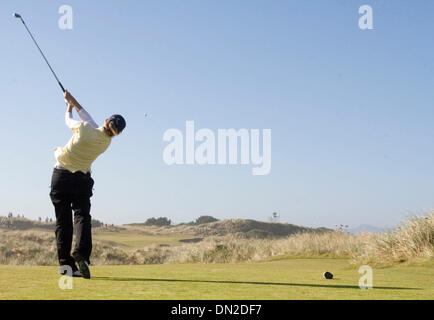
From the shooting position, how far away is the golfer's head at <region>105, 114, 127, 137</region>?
664cm

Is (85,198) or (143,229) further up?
(85,198)

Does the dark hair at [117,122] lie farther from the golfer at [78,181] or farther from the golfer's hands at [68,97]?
the golfer's hands at [68,97]

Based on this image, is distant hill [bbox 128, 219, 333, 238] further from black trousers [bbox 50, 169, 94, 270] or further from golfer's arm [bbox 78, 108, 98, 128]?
golfer's arm [bbox 78, 108, 98, 128]

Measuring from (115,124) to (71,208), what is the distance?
4.55ft

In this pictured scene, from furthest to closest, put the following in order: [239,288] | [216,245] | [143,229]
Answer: [143,229]
[216,245]
[239,288]

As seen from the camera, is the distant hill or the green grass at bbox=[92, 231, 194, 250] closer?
the green grass at bbox=[92, 231, 194, 250]

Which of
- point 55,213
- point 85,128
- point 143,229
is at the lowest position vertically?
point 143,229

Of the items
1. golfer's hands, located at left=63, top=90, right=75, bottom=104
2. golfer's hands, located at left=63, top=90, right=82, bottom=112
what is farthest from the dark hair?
golfer's hands, located at left=63, top=90, right=75, bottom=104

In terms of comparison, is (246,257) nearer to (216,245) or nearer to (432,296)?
(216,245)

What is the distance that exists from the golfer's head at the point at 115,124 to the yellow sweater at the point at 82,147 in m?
0.13

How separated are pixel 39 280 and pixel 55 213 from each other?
1074 mm

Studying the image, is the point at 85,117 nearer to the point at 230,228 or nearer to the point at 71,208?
the point at 71,208
